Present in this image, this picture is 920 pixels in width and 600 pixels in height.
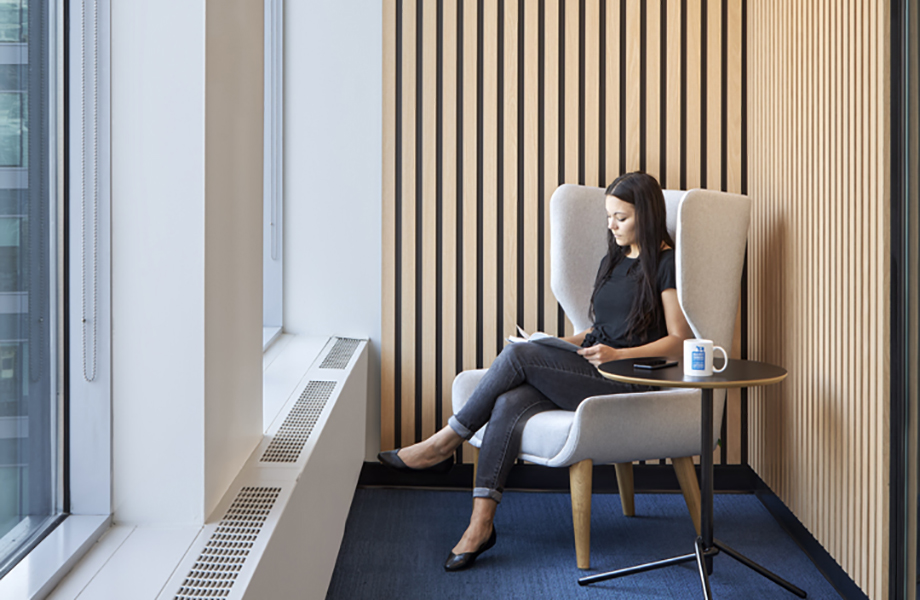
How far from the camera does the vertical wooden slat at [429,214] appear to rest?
3.14 metres

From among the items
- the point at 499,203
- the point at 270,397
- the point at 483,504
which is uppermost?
the point at 499,203

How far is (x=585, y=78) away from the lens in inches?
123

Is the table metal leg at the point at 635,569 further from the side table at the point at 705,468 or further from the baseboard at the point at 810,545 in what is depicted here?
the baseboard at the point at 810,545

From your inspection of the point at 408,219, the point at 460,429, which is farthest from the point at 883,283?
the point at 408,219

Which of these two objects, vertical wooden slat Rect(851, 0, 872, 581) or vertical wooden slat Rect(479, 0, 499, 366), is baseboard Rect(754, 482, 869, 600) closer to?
vertical wooden slat Rect(851, 0, 872, 581)

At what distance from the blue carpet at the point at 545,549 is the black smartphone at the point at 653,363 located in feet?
2.29

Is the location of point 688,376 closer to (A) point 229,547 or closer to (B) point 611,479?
(B) point 611,479

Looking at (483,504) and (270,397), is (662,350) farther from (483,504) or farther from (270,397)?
(270,397)

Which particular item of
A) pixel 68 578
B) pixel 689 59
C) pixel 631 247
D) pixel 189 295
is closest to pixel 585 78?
pixel 689 59

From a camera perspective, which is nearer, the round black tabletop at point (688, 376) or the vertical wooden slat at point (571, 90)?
the round black tabletop at point (688, 376)

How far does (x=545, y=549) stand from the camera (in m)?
2.53

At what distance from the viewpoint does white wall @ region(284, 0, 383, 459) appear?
3.15 m

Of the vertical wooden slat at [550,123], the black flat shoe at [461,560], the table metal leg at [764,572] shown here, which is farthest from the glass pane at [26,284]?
the vertical wooden slat at [550,123]

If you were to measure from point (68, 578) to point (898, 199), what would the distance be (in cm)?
204
